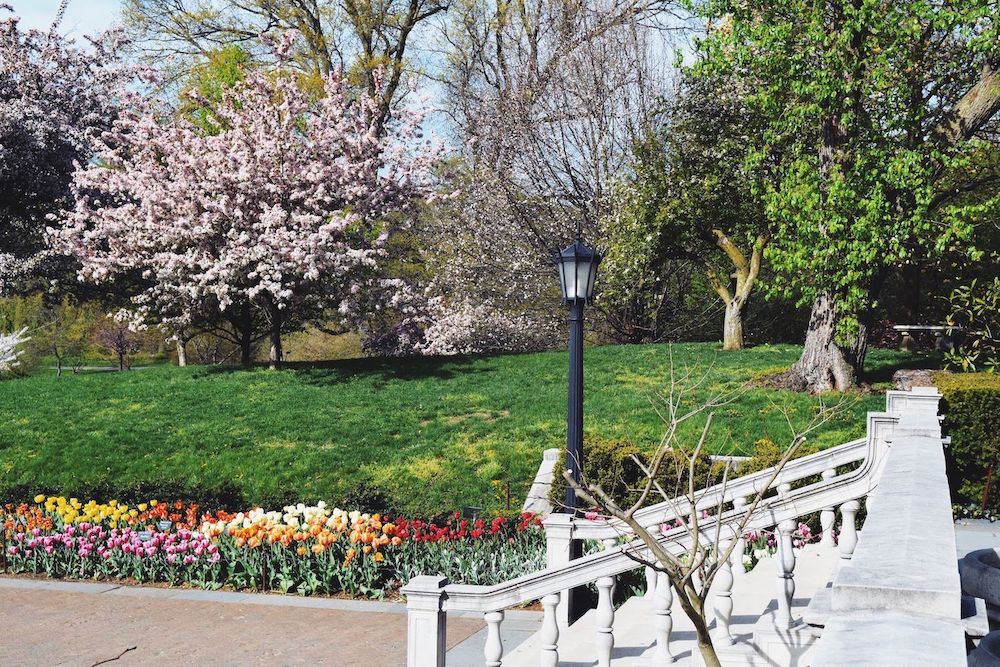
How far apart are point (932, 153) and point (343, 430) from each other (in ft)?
34.4

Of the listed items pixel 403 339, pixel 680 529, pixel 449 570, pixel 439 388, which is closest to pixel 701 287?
pixel 403 339

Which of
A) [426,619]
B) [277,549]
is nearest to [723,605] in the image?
[426,619]

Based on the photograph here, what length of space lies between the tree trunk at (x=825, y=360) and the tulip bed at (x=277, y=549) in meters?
7.73

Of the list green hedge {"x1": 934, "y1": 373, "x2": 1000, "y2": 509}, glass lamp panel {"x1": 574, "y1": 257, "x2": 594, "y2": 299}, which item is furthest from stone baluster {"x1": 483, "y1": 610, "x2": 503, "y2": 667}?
green hedge {"x1": 934, "y1": 373, "x2": 1000, "y2": 509}

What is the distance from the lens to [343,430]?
53.3ft

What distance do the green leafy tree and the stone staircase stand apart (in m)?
8.30

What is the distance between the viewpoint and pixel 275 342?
71.0 ft

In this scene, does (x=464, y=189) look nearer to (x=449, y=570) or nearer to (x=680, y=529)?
(x=449, y=570)

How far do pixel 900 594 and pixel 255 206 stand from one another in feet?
64.4

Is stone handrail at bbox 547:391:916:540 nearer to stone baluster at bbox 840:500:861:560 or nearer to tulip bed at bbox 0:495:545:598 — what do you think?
stone baluster at bbox 840:500:861:560

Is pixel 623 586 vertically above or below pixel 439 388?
below

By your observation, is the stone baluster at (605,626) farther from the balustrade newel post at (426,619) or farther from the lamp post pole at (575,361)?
the lamp post pole at (575,361)

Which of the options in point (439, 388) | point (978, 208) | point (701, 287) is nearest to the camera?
point (978, 208)

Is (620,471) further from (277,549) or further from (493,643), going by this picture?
(493,643)
